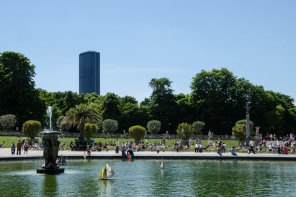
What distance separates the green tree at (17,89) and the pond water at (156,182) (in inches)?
1735

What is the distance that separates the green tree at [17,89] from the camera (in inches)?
2598

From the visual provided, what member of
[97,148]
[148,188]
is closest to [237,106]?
[97,148]

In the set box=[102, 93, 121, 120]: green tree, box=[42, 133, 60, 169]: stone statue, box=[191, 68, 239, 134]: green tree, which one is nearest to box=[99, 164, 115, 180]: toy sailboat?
box=[42, 133, 60, 169]: stone statue

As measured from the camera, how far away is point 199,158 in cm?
3200

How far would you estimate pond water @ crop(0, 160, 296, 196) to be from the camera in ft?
51.4

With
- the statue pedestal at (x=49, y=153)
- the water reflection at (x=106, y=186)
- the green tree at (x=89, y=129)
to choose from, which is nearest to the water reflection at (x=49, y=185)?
the statue pedestal at (x=49, y=153)

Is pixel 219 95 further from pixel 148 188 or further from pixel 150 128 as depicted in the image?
pixel 148 188

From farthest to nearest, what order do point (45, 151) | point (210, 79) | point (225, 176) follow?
point (210, 79)
point (45, 151)
point (225, 176)

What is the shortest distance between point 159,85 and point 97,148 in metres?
40.7

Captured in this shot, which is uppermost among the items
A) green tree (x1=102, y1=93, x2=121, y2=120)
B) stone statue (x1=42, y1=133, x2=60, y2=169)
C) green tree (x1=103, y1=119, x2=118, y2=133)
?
green tree (x1=102, y1=93, x2=121, y2=120)

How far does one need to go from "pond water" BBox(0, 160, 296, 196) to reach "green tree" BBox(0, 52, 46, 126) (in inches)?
1735

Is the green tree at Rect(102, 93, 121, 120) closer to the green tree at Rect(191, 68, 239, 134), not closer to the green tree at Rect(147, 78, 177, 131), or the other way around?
the green tree at Rect(147, 78, 177, 131)

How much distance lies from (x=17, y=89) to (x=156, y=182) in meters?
53.5

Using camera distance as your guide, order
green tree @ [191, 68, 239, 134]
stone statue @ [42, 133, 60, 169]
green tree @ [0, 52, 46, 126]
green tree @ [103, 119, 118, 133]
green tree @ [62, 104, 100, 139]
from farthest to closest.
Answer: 1. green tree @ [191, 68, 239, 134]
2. green tree @ [103, 119, 118, 133]
3. green tree @ [0, 52, 46, 126]
4. green tree @ [62, 104, 100, 139]
5. stone statue @ [42, 133, 60, 169]
